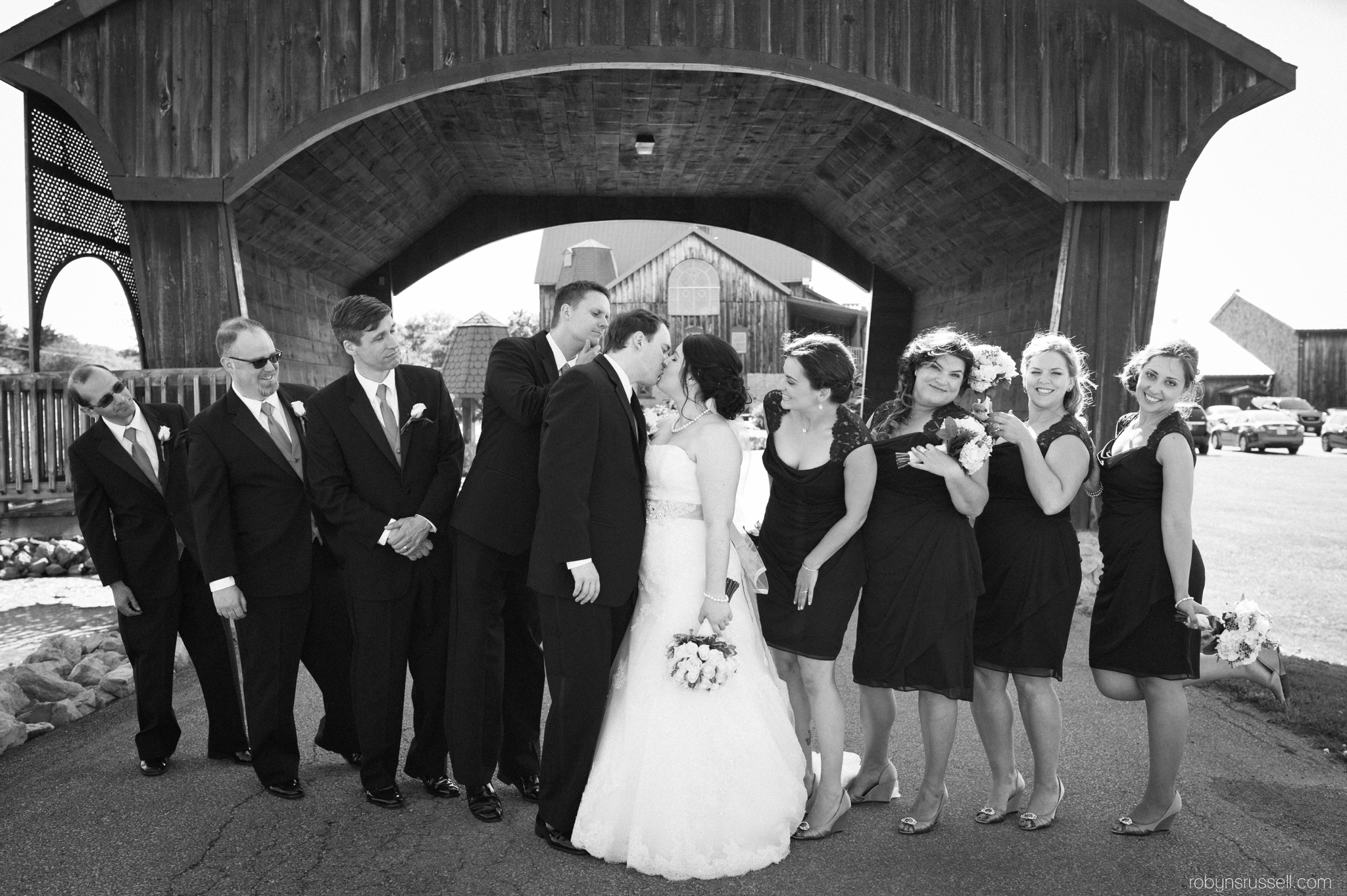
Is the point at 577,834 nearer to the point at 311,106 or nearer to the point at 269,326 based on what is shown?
the point at 311,106

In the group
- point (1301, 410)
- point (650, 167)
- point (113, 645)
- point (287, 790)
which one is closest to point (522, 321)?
point (1301, 410)

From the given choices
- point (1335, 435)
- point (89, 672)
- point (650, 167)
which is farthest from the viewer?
point (1335, 435)

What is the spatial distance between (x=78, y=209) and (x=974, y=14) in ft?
30.9

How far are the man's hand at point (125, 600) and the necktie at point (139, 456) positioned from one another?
432mm

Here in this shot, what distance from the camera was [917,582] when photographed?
12.6ft

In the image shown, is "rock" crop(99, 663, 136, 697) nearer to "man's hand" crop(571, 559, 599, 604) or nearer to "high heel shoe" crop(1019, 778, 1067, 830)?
"man's hand" crop(571, 559, 599, 604)

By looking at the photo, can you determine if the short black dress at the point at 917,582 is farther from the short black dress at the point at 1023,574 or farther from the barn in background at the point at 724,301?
the barn in background at the point at 724,301

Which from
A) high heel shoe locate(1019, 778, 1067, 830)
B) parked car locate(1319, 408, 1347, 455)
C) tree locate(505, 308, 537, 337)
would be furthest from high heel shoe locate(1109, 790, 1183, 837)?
tree locate(505, 308, 537, 337)

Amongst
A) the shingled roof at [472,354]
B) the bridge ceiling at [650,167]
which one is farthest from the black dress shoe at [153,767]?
the shingled roof at [472,354]

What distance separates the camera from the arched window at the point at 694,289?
32.7 meters

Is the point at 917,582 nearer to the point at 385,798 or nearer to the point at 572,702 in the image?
Result: the point at 572,702

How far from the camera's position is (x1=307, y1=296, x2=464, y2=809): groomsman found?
3.98m

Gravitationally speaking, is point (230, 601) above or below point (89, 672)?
above

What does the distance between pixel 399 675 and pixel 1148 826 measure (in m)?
2.81
